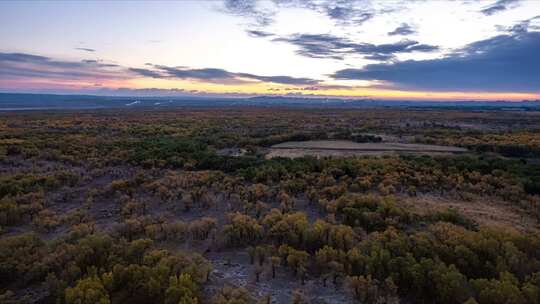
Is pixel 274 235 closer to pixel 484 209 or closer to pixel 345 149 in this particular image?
pixel 484 209

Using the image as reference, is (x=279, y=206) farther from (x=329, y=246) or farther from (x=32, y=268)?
(x=32, y=268)

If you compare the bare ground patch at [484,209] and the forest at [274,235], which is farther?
the bare ground patch at [484,209]

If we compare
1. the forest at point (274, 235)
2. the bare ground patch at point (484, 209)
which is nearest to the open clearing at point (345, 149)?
the forest at point (274, 235)

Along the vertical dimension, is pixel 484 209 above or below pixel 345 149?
below

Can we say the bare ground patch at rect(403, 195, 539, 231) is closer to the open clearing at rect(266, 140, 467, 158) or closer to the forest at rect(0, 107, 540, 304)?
the forest at rect(0, 107, 540, 304)

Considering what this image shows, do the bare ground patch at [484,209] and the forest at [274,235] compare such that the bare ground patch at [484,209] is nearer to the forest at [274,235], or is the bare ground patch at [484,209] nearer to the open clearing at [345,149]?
the forest at [274,235]

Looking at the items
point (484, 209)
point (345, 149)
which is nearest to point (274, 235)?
point (484, 209)
